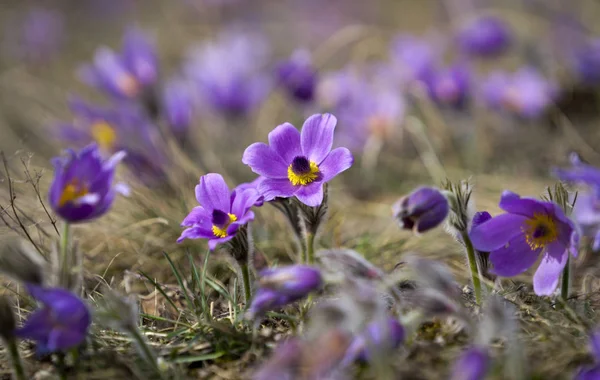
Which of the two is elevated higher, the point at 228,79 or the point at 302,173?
the point at 228,79

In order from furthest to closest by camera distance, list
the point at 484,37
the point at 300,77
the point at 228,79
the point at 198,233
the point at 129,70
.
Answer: the point at 484,37 < the point at 228,79 < the point at 129,70 < the point at 300,77 < the point at 198,233

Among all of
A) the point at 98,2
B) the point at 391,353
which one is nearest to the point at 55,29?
the point at 98,2

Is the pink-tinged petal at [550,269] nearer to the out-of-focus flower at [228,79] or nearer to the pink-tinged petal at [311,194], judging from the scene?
the pink-tinged petal at [311,194]

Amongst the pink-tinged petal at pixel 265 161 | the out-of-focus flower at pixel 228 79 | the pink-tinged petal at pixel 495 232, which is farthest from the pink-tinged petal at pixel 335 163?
the out-of-focus flower at pixel 228 79

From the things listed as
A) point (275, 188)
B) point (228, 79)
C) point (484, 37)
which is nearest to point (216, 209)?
point (275, 188)

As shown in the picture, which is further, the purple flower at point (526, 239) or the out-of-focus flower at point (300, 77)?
the out-of-focus flower at point (300, 77)

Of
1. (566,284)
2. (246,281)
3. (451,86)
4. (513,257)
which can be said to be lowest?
(566,284)

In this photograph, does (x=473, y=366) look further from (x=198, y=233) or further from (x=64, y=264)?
(x=64, y=264)
